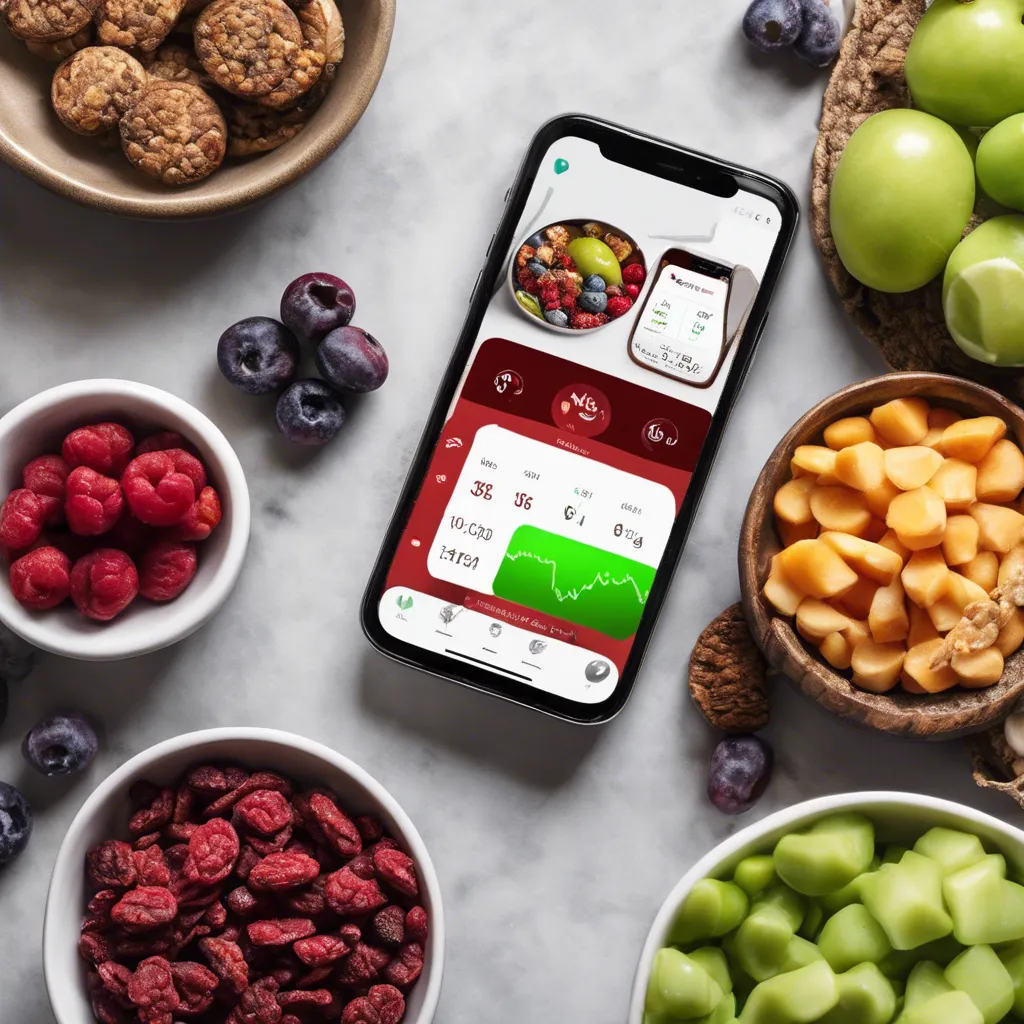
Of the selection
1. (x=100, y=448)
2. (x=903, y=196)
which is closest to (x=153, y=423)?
(x=100, y=448)

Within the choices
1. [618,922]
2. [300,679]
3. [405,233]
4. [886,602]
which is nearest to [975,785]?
[886,602]

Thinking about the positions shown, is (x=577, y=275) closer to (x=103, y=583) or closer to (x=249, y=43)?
(x=249, y=43)

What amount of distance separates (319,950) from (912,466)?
2.30 feet

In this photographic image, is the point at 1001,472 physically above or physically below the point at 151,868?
above

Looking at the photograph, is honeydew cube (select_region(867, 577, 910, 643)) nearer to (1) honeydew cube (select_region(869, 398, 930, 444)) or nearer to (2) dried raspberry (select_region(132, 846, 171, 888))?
(1) honeydew cube (select_region(869, 398, 930, 444))

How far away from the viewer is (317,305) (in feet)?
3.75

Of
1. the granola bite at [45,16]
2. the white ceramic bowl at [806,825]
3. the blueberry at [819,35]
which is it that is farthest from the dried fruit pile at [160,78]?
the white ceramic bowl at [806,825]

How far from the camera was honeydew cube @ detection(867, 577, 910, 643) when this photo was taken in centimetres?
106

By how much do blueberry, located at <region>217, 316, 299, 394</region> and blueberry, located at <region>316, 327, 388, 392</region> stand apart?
1.5 inches

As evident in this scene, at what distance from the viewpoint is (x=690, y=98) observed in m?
1.22

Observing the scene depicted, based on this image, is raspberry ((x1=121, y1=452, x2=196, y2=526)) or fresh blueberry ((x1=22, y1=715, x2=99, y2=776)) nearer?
raspberry ((x1=121, y1=452, x2=196, y2=526))

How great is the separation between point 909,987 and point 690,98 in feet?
2.97

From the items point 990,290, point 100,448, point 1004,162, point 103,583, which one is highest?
point 1004,162

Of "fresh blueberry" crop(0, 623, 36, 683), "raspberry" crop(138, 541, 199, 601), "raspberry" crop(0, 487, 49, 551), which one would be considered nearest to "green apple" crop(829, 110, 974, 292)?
"raspberry" crop(138, 541, 199, 601)
